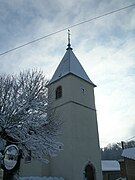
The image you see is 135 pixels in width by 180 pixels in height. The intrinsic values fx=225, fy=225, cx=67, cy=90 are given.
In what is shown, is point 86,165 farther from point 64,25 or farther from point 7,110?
point 64,25

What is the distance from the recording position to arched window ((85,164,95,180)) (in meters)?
22.4

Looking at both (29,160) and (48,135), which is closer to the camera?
(48,135)

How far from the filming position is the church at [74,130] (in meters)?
21.5

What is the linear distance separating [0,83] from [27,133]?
5312 mm

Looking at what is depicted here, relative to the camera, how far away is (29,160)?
970 inches

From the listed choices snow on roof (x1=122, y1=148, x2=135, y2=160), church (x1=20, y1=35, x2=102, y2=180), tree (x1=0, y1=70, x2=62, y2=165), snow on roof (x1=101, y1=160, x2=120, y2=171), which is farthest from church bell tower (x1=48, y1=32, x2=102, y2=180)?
snow on roof (x1=101, y1=160, x2=120, y2=171)

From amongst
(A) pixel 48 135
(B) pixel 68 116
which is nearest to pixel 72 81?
(B) pixel 68 116

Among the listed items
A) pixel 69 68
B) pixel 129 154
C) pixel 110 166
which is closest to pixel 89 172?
pixel 129 154

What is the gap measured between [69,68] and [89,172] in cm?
1185

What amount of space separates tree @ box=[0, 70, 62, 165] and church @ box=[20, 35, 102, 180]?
2.87 metres

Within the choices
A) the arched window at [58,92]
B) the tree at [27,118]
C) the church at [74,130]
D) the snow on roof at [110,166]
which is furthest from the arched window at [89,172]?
the snow on roof at [110,166]

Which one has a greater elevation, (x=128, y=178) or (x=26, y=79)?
(x=26, y=79)

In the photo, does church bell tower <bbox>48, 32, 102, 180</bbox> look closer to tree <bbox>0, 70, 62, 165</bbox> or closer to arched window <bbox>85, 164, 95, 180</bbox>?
arched window <bbox>85, 164, 95, 180</bbox>

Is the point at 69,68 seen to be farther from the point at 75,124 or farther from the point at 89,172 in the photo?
the point at 89,172
